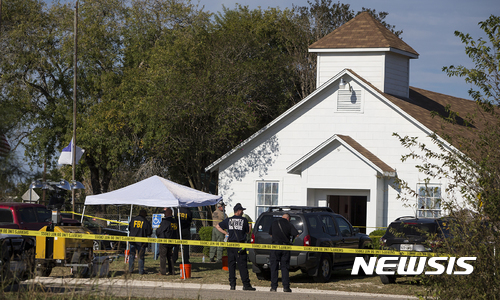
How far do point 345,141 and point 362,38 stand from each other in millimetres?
5813

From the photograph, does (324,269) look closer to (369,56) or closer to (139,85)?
(369,56)

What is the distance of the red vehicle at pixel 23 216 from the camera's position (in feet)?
59.5

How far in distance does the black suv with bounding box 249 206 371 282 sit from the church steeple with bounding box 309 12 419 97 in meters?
10.8

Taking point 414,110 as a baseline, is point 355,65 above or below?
above

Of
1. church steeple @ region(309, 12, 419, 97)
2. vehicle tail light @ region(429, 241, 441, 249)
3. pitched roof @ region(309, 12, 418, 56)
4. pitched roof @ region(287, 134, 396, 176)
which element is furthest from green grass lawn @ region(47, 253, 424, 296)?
pitched roof @ region(309, 12, 418, 56)

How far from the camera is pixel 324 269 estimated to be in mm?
14805

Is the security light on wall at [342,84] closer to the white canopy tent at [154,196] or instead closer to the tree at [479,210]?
the white canopy tent at [154,196]

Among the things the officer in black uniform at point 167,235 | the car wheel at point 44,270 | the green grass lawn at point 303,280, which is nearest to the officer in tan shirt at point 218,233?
the green grass lawn at point 303,280

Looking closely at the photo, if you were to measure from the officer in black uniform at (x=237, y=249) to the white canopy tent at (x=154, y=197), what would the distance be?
2.83 metres

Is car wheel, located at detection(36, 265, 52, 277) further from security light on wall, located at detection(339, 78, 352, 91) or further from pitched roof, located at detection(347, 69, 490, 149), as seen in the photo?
security light on wall, located at detection(339, 78, 352, 91)

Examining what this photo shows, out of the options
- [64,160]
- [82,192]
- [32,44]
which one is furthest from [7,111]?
[82,192]

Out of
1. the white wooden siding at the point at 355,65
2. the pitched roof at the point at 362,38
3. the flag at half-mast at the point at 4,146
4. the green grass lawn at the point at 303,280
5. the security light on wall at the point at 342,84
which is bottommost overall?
the green grass lawn at the point at 303,280

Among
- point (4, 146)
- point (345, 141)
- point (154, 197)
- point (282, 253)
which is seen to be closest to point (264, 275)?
point (282, 253)

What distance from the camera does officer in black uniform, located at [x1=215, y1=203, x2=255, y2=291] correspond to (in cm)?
1323
